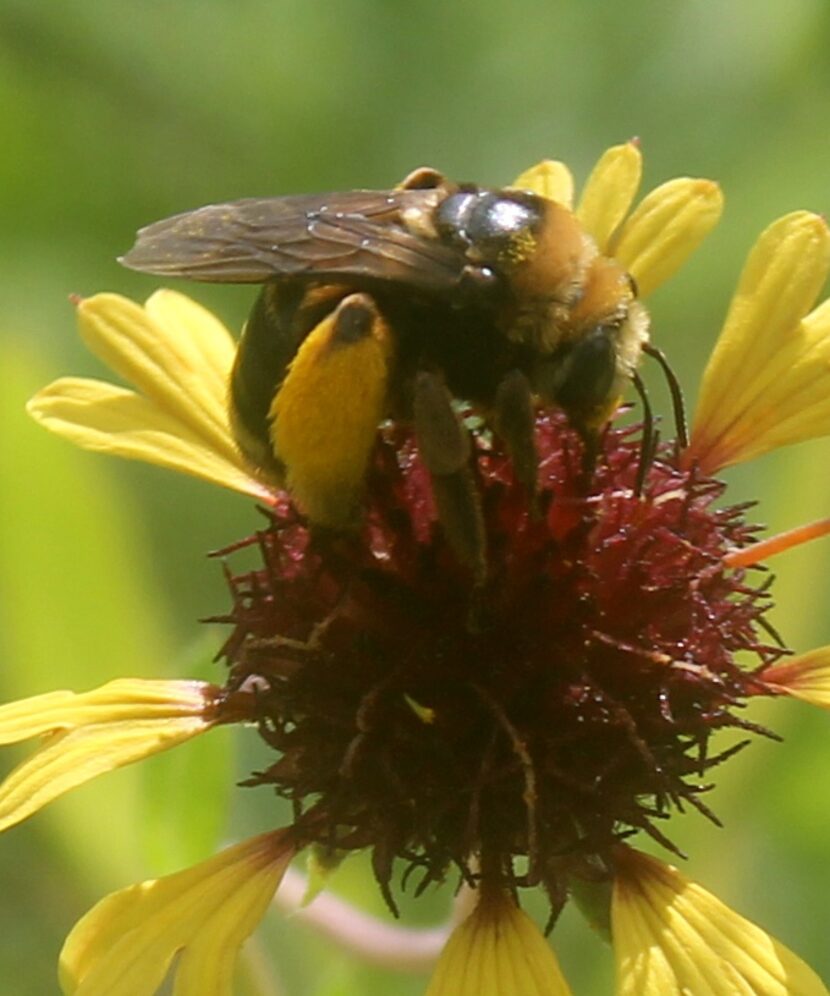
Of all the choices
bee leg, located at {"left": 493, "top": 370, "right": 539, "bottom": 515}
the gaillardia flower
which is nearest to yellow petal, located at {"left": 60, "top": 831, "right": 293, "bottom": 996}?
the gaillardia flower

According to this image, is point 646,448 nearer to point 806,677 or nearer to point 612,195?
point 806,677

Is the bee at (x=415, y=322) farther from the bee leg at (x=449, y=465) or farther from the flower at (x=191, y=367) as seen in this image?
the flower at (x=191, y=367)

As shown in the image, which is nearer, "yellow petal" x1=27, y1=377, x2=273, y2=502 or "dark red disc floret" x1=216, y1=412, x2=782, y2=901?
"dark red disc floret" x1=216, y1=412, x2=782, y2=901

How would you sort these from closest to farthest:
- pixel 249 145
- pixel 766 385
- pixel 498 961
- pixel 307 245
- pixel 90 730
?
pixel 307 245 → pixel 498 961 → pixel 90 730 → pixel 766 385 → pixel 249 145

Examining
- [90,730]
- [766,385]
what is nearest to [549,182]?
[766,385]

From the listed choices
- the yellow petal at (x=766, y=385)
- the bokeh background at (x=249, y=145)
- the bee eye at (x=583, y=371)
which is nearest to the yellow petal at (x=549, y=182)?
the yellow petal at (x=766, y=385)

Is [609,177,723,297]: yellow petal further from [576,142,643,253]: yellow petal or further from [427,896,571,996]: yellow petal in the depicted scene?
[427,896,571,996]: yellow petal

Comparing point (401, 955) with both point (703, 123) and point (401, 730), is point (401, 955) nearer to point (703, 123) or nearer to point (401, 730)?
point (401, 730)
